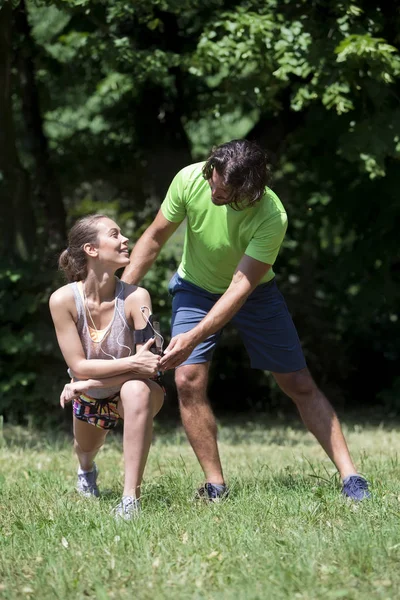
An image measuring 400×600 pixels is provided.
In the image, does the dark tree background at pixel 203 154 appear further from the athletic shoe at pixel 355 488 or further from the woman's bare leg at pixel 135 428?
the woman's bare leg at pixel 135 428

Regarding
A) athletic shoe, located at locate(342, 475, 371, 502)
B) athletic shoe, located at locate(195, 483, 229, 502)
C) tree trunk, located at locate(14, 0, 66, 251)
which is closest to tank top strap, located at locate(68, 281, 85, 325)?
athletic shoe, located at locate(195, 483, 229, 502)

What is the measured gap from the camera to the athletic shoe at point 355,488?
505 cm

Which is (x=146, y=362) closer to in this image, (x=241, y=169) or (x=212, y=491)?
(x=212, y=491)

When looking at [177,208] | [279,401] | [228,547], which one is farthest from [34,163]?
[228,547]

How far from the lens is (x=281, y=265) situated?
1202 cm

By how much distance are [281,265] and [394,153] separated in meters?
3.27

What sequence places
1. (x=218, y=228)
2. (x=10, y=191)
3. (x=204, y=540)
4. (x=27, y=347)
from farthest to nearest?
(x=10, y=191), (x=27, y=347), (x=218, y=228), (x=204, y=540)

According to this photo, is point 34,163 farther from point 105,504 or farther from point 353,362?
point 105,504

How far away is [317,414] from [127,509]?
1292 mm

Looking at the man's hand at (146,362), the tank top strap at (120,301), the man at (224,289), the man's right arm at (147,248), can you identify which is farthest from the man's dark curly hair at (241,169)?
the man's hand at (146,362)

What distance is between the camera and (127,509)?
4684 millimetres

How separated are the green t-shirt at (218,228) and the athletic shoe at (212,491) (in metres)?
1.04

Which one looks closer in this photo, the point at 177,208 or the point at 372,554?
the point at 372,554

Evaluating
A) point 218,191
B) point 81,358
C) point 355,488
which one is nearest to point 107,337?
point 81,358
